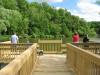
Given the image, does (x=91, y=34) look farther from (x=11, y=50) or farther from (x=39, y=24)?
(x=11, y=50)

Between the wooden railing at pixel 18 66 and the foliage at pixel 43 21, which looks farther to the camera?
the foliage at pixel 43 21

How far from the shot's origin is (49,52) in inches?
1054

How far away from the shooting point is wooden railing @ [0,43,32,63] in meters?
18.8

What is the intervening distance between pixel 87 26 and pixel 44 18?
27.3m

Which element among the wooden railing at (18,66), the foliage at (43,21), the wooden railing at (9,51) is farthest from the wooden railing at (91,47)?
the foliage at (43,21)

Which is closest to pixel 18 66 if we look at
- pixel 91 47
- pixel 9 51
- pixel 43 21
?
pixel 9 51

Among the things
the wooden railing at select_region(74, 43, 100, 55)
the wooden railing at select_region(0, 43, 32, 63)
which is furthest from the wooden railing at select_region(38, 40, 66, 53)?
the wooden railing at select_region(0, 43, 32, 63)

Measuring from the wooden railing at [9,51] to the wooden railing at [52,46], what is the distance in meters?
7.70

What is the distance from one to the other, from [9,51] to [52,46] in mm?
8941

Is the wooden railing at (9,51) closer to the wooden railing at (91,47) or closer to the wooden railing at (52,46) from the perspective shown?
the wooden railing at (91,47)

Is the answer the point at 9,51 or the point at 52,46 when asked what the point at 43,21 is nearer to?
the point at 52,46

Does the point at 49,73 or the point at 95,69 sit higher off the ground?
the point at 95,69

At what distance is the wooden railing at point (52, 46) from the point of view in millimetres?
27000

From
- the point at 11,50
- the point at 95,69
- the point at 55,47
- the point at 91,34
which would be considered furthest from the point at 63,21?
the point at 95,69
